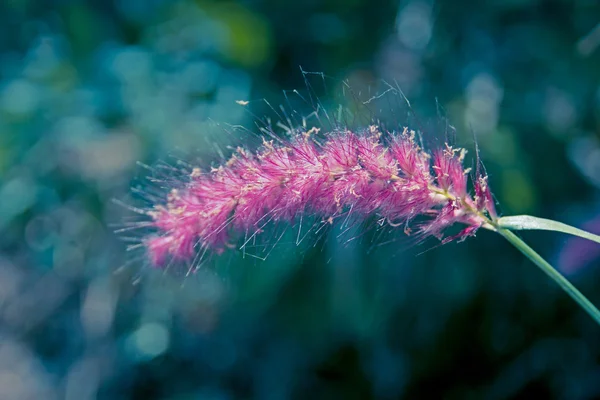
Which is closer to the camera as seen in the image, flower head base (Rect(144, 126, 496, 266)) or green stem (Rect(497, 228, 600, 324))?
green stem (Rect(497, 228, 600, 324))

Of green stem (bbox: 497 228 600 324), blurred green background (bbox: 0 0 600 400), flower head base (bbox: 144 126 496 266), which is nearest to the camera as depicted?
green stem (bbox: 497 228 600 324)

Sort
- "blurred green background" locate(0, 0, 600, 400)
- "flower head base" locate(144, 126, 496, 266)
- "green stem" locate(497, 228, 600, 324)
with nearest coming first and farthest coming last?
"green stem" locate(497, 228, 600, 324) < "flower head base" locate(144, 126, 496, 266) < "blurred green background" locate(0, 0, 600, 400)

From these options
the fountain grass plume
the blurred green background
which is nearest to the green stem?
the fountain grass plume

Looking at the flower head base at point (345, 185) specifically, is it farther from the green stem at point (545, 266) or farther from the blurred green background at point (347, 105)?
the blurred green background at point (347, 105)

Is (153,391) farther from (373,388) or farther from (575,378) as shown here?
(575,378)

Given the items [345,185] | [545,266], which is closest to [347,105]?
[345,185]

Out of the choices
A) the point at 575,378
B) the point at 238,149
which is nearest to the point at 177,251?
the point at 238,149

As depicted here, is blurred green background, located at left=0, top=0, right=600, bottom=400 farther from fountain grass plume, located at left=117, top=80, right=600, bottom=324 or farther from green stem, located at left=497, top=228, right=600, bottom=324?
green stem, located at left=497, top=228, right=600, bottom=324
